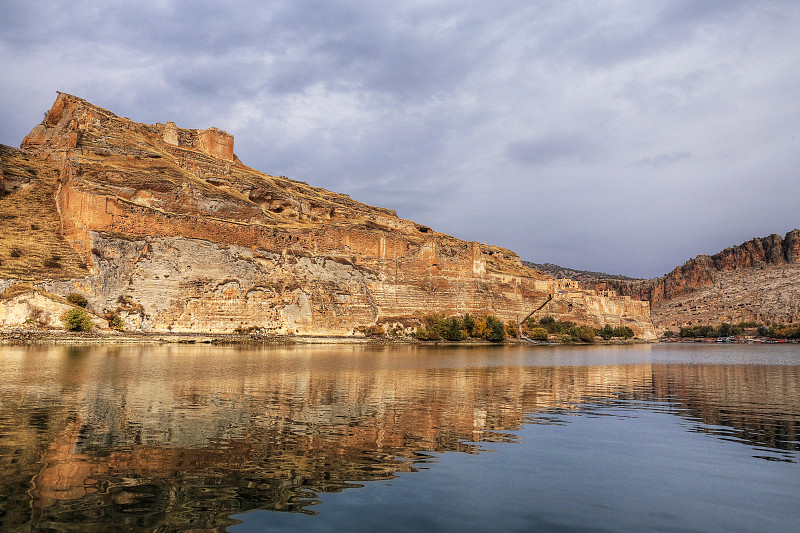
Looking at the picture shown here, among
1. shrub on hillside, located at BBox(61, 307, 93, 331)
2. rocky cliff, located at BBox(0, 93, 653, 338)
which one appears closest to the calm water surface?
shrub on hillside, located at BBox(61, 307, 93, 331)

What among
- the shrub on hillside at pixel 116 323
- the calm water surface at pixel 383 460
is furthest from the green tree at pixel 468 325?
the calm water surface at pixel 383 460

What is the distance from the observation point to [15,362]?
20344mm

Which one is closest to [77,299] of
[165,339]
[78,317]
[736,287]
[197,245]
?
[78,317]

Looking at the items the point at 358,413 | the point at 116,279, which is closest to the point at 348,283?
the point at 116,279

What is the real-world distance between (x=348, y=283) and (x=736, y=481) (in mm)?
52308

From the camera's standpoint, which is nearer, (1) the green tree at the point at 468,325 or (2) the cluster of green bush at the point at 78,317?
(2) the cluster of green bush at the point at 78,317

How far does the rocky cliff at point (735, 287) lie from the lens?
4550 inches

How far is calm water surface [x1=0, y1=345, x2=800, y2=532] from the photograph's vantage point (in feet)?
17.5

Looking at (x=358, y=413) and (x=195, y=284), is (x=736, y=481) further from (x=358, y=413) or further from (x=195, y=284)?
(x=195, y=284)

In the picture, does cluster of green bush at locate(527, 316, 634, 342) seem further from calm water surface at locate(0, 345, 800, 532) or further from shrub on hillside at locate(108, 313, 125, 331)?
calm water surface at locate(0, 345, 800, 532)

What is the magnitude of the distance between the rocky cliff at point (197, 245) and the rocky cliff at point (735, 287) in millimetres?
70656

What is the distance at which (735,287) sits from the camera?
428 ft

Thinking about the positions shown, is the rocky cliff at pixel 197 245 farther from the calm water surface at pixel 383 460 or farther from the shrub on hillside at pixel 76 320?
the calm water surface at pixel 383 460

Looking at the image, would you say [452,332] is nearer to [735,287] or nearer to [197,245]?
[197,245]
